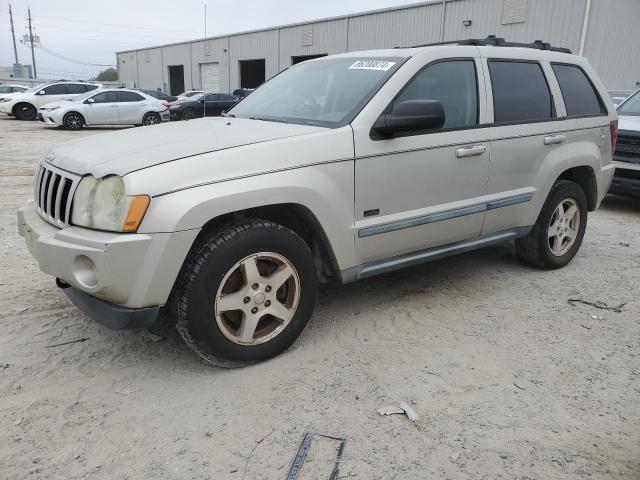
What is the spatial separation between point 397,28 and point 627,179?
18.6m

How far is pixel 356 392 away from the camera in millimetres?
2838

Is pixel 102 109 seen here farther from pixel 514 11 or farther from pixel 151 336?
pixel 151 336

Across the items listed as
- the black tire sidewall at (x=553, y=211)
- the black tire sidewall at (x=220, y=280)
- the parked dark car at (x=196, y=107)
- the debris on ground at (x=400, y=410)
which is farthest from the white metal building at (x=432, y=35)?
the debris on ground at (x=400, y=410)

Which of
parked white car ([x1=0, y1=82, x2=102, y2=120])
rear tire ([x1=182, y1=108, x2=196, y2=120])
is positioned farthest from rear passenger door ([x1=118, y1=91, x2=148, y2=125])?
parked white car ([x1=0, y1=82, x2=102, y2=120])

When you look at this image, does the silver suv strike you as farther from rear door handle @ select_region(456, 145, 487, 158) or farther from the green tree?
the green tree

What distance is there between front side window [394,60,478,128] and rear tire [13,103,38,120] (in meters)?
23.9

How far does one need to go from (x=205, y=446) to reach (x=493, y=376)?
5.30ft

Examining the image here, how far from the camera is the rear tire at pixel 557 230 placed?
15.0ft

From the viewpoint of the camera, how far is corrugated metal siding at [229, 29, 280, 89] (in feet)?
105

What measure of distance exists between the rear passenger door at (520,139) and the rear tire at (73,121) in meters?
17.7

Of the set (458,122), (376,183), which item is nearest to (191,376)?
(376,183)

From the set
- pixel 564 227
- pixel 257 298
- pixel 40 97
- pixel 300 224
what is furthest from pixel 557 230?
pixel 40 97

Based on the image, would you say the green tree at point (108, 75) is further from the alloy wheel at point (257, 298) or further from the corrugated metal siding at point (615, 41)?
the alloy wheel at point (257, 298)

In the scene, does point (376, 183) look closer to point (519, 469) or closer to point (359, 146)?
point (359, 146)
